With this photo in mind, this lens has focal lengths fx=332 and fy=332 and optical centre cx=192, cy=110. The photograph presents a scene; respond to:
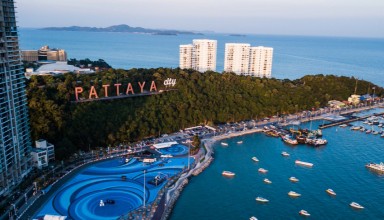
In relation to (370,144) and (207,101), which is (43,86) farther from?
(370,144)

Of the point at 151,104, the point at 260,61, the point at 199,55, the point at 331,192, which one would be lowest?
the point at 331,192

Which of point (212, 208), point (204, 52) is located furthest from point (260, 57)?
point (212, 208)

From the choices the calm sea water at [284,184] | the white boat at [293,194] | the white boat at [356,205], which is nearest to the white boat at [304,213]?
the calm sea water at [284,184]

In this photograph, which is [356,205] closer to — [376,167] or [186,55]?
[376,167]

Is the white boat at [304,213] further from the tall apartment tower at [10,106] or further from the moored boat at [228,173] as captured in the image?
the tall apartment tower at [10,106]

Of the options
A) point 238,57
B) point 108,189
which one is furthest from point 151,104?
point 238,57

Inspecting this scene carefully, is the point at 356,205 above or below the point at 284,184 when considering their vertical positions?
above
